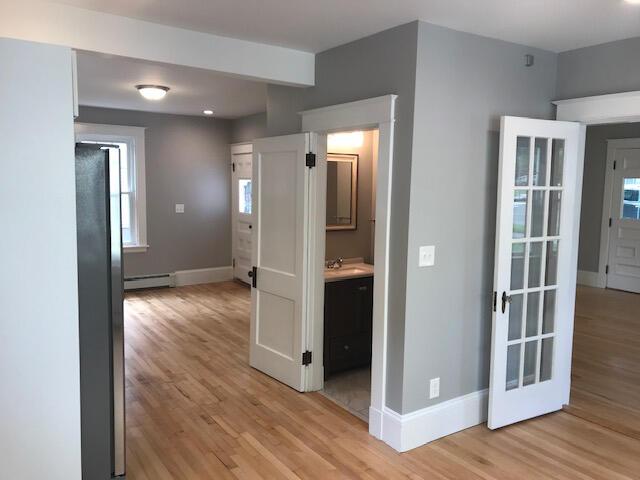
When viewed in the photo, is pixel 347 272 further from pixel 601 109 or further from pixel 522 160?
pixel 601 109

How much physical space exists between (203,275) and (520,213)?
5662 mm

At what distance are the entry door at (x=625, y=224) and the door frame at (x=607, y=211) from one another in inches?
1.5

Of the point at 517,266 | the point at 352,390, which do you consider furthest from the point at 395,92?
the point at 352,390

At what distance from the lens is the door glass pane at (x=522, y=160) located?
10.8 ft

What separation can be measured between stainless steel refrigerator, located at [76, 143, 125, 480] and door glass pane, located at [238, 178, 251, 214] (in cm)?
552

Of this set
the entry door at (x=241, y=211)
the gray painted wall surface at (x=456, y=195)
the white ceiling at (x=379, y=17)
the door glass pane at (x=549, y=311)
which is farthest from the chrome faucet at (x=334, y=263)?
the entry door at (x=241, y=211)

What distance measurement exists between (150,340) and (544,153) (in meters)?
3.91

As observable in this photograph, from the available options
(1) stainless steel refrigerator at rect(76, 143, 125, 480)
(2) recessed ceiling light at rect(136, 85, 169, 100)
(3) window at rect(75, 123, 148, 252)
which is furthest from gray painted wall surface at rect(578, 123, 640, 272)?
(1) stainless steel refrigerator at rect(76, 143, 125, 480)

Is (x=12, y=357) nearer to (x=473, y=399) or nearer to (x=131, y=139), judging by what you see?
(x=473, y=399)

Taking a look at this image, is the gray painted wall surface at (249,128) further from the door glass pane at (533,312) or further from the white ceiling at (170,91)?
the door glass pane at (533,312)

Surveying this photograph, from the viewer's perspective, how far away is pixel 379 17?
289cm

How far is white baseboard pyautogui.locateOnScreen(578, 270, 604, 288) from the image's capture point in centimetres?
802

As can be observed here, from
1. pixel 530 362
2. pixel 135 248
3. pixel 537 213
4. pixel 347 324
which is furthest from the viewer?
pixel 135 248

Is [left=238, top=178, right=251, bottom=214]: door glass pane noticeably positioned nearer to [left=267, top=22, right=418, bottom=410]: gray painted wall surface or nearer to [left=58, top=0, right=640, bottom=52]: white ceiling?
[left=267, top=22, right=418, bottom=410]: gray painted wall surface
